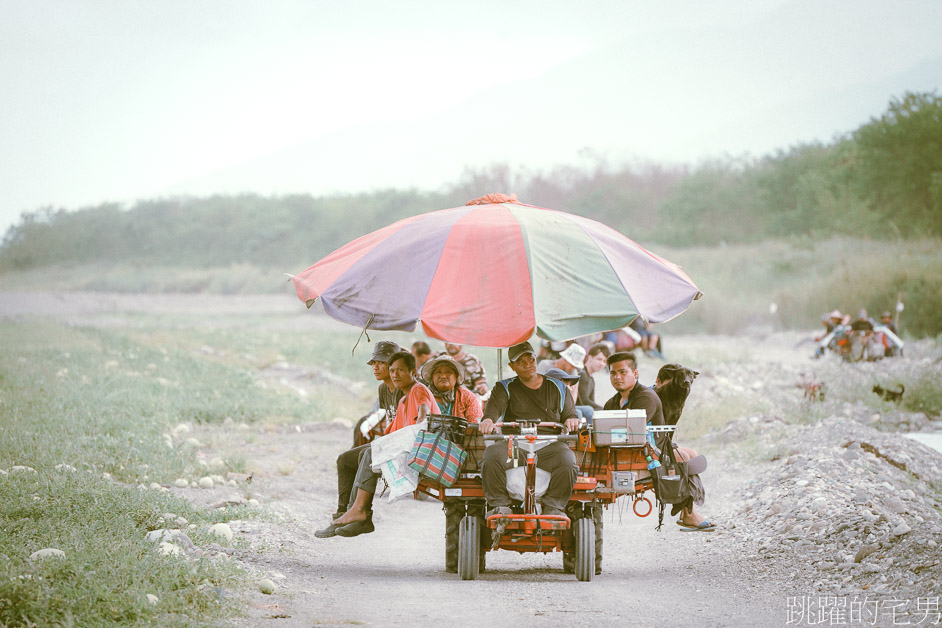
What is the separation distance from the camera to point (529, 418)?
27.3 feet

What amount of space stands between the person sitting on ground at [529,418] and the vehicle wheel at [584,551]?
0.89ft

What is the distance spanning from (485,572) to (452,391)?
156 cm

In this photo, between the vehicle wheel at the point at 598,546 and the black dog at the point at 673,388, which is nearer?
the vehicle wheel at the point at 598,546

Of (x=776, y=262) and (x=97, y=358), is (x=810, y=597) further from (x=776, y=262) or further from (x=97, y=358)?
(x=776, y=262)

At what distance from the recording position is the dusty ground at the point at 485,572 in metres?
6.86

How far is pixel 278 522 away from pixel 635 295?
452cm

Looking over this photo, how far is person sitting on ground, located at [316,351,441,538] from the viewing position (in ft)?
28.5

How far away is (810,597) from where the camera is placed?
7598 mm

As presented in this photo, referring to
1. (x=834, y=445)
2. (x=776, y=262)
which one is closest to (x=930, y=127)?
(x=776, y=262)

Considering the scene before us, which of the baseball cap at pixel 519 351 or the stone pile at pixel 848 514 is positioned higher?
the baseball cap at pixel 519 351

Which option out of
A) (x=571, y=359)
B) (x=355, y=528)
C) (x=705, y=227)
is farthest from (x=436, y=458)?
(x=705, y=227)

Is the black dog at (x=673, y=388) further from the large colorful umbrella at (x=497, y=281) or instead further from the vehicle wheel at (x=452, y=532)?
the vehicle wheel at (x=452, y=532)

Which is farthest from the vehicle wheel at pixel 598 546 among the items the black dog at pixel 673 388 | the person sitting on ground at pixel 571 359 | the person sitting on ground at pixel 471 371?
the person sitting on ground at pixel 471 371

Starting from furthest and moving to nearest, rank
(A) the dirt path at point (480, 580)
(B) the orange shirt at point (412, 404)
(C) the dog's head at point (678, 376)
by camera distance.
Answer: (C) the dog's head at point (678, 376) → (B) the orange shirt at point (412, 404) → (A) the dirt path at point (480, 580)
